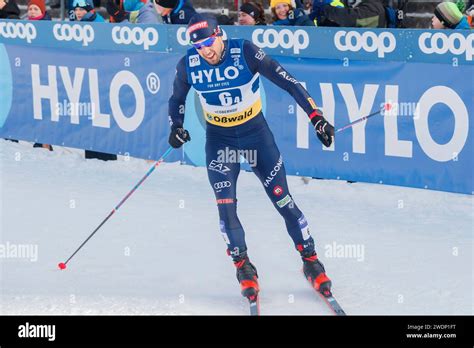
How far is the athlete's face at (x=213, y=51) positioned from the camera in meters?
6.57

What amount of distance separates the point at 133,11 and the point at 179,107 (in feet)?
16.1

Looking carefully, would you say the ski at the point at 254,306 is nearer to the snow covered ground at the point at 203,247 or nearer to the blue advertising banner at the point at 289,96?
the snow covered ground at the point at 203,247

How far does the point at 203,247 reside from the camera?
26.3 ft

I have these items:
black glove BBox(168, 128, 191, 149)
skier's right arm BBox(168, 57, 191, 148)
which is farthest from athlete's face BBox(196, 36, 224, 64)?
black glove BBox(168, 128, 191, 149)

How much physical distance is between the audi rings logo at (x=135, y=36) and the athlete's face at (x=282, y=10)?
1461 millimetres

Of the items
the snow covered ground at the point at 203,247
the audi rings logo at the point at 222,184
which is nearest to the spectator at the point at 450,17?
the snow covered ground at the point at 203,247

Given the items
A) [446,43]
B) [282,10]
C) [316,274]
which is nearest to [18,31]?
[282,10]

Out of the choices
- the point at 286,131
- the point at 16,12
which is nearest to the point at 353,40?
the point at 286,131

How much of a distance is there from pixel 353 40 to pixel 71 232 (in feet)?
11.2

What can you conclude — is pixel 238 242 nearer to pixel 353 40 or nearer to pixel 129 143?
pixel 353 40

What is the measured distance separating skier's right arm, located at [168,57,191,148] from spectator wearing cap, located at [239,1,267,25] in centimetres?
365

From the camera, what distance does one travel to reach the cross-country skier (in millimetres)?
6680

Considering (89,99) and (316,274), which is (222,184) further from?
(89,99)

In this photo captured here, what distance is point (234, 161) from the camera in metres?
6.84
